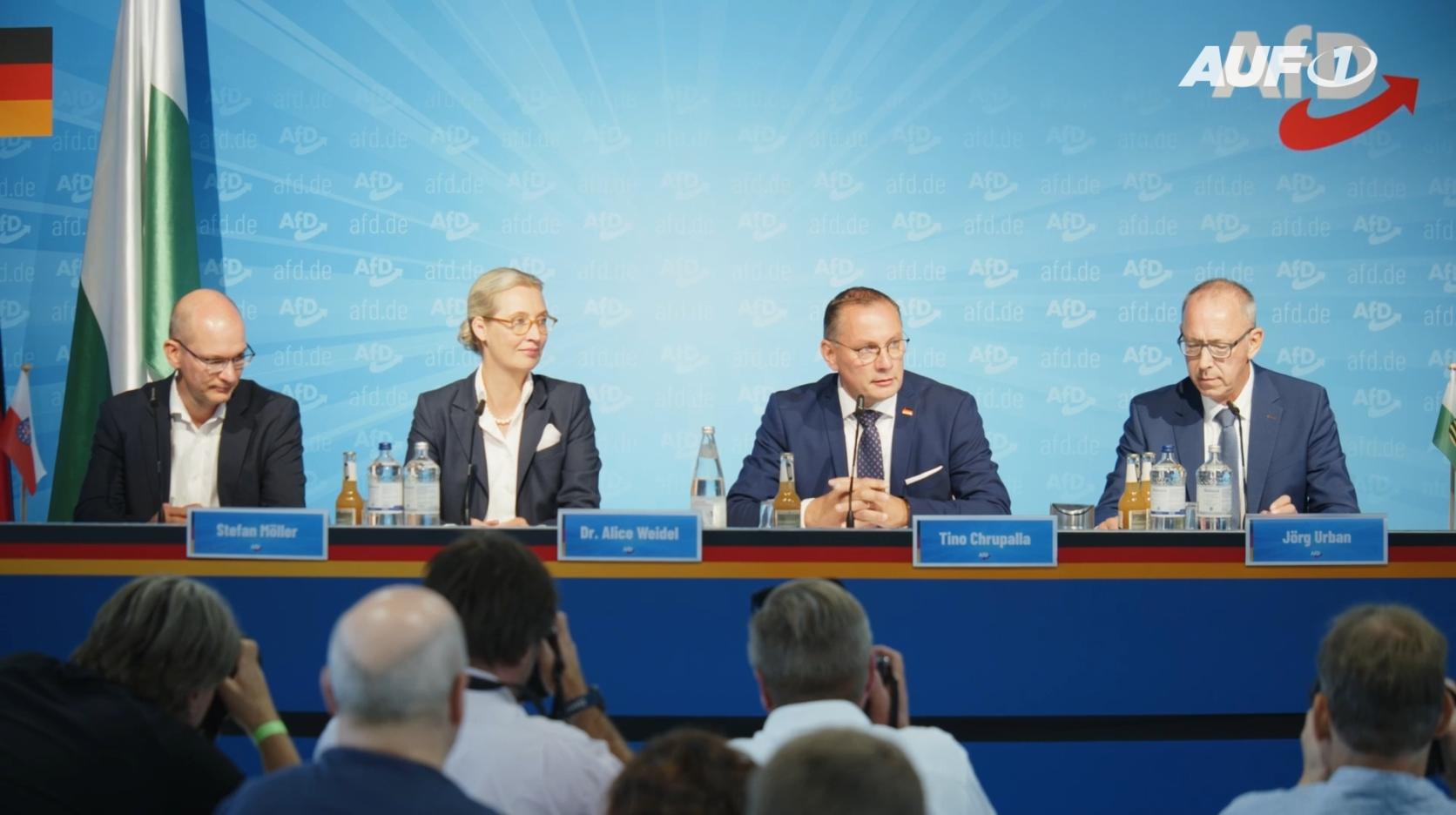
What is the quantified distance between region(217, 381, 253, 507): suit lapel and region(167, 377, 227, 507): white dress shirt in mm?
33

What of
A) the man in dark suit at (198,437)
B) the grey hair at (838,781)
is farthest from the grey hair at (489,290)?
the grey hair at (838,781)

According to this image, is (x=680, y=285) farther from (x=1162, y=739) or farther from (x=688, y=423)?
(x=1162, y=739)

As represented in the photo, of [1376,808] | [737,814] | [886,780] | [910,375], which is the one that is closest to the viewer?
[886,780]

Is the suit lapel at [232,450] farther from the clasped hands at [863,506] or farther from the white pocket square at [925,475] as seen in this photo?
the white pocket square at [925,475]

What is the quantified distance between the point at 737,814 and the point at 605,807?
0.13 m

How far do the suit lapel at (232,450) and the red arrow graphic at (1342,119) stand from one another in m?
3.90

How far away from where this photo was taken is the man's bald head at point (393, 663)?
5.05 feet

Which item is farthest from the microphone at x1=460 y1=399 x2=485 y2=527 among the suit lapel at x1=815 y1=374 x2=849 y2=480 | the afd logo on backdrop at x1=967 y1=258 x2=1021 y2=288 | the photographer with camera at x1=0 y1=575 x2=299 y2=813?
the afd logo on backdrop at x1=967 y1=258 x2=1021 y2=288

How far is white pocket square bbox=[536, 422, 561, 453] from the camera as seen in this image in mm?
4078

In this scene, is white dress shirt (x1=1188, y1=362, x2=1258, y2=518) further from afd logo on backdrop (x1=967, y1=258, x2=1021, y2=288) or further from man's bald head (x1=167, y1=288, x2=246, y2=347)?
man's bald head (x1=167, y1=288, x2=246, y2=347)

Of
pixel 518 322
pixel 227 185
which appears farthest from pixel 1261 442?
pixel 227 185

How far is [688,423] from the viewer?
5602 millimetres

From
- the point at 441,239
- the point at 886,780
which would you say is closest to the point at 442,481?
the point at 441,239

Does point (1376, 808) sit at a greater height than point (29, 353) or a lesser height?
lesser
